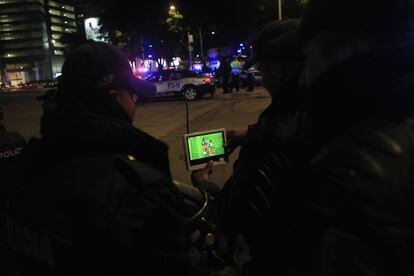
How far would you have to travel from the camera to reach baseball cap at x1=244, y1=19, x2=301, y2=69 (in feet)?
6.06

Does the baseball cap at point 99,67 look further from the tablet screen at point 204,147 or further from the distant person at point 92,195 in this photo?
the tablet screen at point 204,147

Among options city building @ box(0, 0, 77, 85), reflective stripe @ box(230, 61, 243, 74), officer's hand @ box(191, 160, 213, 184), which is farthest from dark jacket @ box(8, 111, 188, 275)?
city building @ box(0, 0, 77, 85)

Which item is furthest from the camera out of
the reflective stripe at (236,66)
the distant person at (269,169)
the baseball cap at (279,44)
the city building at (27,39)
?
the city building at (27,39)

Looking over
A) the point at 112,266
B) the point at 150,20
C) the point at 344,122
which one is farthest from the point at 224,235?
the point at 150,20

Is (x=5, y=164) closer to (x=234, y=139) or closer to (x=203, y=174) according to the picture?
(x=203, y=174)

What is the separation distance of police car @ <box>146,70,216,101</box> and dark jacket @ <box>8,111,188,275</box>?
1753 cm

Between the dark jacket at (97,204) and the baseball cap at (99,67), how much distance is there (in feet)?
0.68

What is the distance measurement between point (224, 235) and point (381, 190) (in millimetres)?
1123

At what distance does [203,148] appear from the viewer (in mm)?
2822

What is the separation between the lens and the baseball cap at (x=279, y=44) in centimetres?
185

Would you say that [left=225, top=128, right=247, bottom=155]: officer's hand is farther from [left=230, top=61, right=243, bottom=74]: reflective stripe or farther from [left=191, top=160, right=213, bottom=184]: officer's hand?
[left=230, top=61, right=243, bottom=74]: reflective stripe

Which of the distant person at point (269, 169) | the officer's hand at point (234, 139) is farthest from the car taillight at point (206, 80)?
the distant person at point (269, 169)

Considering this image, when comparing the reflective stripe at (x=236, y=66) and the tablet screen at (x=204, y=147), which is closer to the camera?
the tablet screen at (x=204, y=147)

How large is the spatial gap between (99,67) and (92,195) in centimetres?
59
